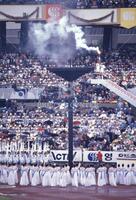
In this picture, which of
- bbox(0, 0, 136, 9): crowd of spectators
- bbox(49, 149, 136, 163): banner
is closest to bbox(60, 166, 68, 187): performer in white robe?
bbox(49, 149, 136, 163): banner

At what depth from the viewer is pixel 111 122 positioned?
38.5 m

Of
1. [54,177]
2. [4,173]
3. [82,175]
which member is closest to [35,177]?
[54,177]

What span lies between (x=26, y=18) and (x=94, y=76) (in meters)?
5.00

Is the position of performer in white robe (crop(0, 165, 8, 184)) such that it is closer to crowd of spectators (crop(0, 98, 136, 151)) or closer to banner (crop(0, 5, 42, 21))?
crowd of spectators (crop(0, 98, 136, 151))

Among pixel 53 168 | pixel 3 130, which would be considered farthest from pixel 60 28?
pixel 53 168

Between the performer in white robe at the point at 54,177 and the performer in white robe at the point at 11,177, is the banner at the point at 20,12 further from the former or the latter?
the performer in white robe at the point at 54,177

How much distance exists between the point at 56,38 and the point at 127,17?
14.1ft

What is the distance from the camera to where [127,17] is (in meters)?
43.3

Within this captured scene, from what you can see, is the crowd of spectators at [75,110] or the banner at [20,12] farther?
the banner at [20,12]

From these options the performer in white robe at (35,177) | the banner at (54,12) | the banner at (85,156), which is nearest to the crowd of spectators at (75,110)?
the banner at (85,156)

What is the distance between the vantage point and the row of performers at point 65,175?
99.7 feet

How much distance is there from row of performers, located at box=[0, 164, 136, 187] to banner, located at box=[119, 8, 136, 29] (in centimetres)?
1356

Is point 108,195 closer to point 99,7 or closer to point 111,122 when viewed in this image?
point 111,122

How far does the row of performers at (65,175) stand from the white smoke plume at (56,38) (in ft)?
45.1
